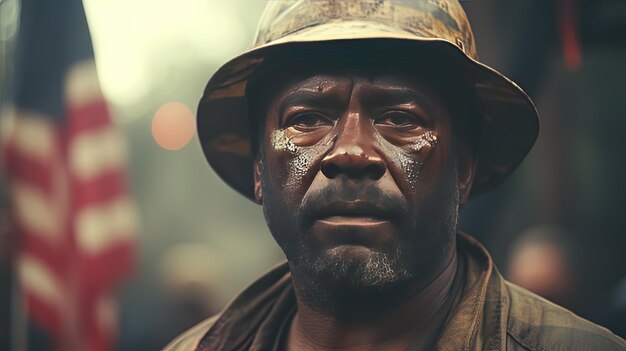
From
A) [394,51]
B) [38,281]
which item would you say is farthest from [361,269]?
[38,281]

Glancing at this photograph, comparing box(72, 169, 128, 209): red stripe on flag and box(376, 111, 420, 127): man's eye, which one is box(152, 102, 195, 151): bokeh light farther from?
box(376, 111, 420, 127): man's eye

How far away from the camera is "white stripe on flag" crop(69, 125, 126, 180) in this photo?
583 cm

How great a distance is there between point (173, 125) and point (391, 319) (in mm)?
20317

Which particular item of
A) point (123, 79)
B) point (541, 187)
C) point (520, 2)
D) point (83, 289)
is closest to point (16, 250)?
point (83, 289)

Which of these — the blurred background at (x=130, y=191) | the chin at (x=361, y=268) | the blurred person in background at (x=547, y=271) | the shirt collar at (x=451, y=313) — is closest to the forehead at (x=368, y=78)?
the chin at (x=361, y=268)

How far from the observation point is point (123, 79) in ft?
85.0

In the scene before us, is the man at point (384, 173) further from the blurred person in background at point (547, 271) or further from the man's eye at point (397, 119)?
the blurred person in background at point (547, 271)

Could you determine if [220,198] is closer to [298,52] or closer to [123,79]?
[123,79]

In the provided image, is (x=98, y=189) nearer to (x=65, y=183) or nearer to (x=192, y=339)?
(x=65, y=183)

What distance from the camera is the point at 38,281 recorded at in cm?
559

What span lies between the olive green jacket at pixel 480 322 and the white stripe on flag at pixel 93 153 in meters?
2.40

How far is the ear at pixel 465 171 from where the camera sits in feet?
11.2

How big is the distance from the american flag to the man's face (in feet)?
9.00

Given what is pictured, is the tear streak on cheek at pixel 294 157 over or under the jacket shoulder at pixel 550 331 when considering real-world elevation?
over
